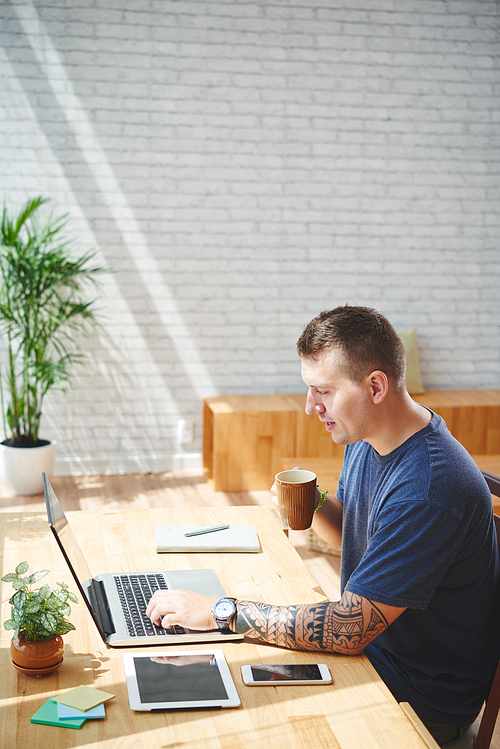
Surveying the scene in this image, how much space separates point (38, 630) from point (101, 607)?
0.22 metres

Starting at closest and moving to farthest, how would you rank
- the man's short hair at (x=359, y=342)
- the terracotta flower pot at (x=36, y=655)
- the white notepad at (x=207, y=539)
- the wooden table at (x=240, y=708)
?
the wooden table at (x=240, y=708) < the terracotta flower pot at (x=36, y=655) < the man's short hair at (x=359, y=342) < the white notepad at (x=207, y=539)

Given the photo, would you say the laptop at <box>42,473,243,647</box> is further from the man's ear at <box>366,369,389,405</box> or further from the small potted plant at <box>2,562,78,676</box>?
the man's ear at <box>366,369,389,405</box>

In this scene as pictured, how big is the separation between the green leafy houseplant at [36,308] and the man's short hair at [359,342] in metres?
2.74

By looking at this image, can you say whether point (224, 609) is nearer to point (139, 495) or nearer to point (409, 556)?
point (409, 556)

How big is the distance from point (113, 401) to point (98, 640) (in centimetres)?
330

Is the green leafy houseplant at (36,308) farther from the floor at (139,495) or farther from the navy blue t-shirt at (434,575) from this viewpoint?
the navy blue t-shirt at (434,575)

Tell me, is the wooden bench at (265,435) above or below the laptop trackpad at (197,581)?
below

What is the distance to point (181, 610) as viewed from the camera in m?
1.33

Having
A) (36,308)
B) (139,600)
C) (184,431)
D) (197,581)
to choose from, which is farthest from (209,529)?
(184,431)

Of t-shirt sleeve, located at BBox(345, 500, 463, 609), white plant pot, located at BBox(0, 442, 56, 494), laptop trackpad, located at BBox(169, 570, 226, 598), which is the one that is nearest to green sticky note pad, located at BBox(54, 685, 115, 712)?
laptop trackpad, located at BBox(169, 570, 226, 598)

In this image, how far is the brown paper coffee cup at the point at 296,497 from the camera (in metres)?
1.46

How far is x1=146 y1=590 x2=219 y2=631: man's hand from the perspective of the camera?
132 centimetres

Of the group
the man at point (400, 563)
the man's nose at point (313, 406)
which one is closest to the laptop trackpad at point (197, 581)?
the man at point (400, 563)

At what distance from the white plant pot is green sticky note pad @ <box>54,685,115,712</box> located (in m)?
3.03
